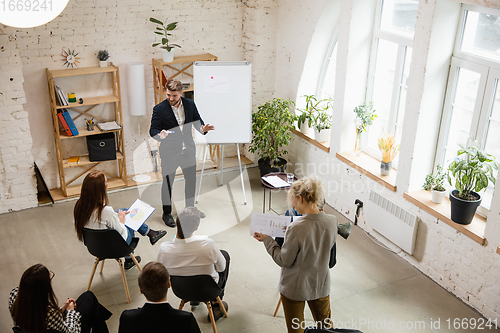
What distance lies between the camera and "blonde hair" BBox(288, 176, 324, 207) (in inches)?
118

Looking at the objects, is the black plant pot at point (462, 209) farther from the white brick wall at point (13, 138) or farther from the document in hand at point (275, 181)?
the white brick wall at point (13, 138)

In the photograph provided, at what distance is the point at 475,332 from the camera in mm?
3961

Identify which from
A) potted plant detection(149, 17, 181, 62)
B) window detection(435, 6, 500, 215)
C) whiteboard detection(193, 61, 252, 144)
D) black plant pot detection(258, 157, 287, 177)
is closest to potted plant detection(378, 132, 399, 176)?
window detection(435, 6, 500, 215)

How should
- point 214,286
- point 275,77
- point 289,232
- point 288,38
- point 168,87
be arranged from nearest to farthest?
point 289,232, point 214,286, point 168,87, point 288,38, point 275,77

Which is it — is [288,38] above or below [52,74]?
above

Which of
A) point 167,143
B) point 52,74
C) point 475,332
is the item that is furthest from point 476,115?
point 52,74

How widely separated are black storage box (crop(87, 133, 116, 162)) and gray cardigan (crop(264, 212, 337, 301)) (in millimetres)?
3577

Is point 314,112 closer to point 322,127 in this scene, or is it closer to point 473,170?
point 322,127

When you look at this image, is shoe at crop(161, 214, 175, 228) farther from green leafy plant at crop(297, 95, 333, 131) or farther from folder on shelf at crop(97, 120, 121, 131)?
green leafy plant at crop(297, 95, 333, 131)

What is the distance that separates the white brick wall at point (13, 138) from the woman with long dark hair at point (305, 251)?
3.85 metres

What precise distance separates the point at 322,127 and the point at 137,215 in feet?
9.33

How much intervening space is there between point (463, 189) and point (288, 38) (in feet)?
11.0

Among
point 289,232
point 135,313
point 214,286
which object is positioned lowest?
point 214,286

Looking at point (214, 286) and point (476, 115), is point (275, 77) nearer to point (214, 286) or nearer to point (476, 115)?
point (476, 115)
